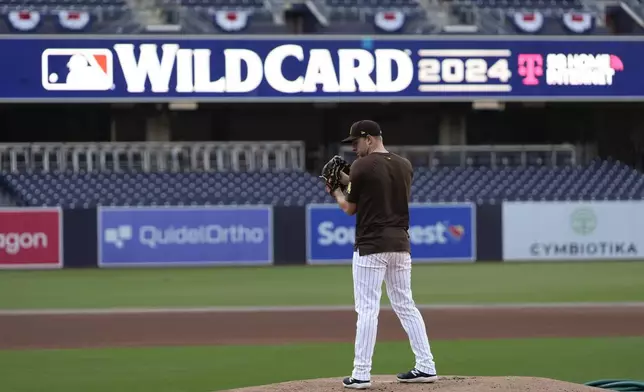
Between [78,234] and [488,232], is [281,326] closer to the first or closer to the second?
[78,234]

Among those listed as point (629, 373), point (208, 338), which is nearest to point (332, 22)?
point (208, 338)

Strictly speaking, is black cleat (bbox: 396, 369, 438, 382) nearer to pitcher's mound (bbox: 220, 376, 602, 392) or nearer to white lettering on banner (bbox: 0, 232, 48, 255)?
pitcher's mound (bbox: 220, 376, 602, 392)

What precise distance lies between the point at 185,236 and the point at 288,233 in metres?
2.29

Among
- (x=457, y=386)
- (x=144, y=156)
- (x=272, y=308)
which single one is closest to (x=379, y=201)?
(x=457, y=386)

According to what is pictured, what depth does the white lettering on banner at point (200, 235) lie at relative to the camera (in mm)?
23906

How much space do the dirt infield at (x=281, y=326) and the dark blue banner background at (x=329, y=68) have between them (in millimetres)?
14044

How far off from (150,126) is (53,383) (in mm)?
22226

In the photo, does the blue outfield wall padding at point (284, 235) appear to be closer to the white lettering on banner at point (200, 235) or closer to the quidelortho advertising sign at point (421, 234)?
the quidelortho advertising sign at point (421, 234)

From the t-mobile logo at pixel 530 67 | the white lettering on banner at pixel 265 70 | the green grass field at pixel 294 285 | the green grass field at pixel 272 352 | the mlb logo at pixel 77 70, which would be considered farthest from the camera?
the t-mobile logo at pixel 530 67

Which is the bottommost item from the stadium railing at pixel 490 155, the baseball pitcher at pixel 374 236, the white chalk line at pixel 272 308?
the white chalk line at pixel 272 308

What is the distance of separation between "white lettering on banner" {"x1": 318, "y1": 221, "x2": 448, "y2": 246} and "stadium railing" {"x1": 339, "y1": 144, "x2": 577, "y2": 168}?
5.22 meters

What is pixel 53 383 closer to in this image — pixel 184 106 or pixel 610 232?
pixel 610 232

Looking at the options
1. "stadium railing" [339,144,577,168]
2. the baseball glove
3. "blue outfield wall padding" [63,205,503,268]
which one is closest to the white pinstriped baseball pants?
the baseball glove

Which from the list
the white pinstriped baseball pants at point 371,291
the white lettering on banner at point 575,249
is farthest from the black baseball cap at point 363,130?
the white lettering on banner at point 575,249
